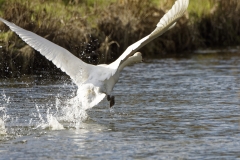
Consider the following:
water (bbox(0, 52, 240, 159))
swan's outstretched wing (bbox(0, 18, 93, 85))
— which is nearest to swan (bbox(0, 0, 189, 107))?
swan's outstretched wing (bbox(0, 18, 93, 85))

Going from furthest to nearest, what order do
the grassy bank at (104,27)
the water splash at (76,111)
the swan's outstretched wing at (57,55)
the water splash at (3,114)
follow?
the grassy bank at (104,27) → the swan's outstretched wing at (57,55) → the water splash at (76,111) → the water splash at (3,114)

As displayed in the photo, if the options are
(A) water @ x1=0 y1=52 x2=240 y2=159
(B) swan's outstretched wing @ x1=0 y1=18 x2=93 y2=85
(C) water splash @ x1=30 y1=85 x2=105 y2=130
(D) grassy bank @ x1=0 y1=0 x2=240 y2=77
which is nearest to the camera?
(A) water @ x1=0 y1=52 x2=240 y2=159

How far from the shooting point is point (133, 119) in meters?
12.2

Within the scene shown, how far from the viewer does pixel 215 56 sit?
2267cm

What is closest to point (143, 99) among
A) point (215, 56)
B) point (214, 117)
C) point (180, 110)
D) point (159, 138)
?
point (180, 110)

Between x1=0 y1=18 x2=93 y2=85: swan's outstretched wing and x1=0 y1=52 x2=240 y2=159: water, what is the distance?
666mm

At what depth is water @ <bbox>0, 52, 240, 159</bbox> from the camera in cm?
955

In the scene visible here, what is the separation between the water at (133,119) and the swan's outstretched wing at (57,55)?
666 mm

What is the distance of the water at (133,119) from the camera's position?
376 inches

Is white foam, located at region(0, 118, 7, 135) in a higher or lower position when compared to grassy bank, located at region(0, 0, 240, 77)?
lower

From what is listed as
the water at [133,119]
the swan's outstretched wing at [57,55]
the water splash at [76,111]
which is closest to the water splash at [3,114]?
the water at [133,119]

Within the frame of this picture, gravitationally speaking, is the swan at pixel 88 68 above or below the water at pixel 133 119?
above

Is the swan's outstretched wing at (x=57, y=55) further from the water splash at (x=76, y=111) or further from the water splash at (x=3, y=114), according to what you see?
the water splash at (x=3, y=114)

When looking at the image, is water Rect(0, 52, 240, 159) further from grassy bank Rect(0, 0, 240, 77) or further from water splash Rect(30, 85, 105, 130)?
grassy bank Rect(0, 0, 240, 77)
